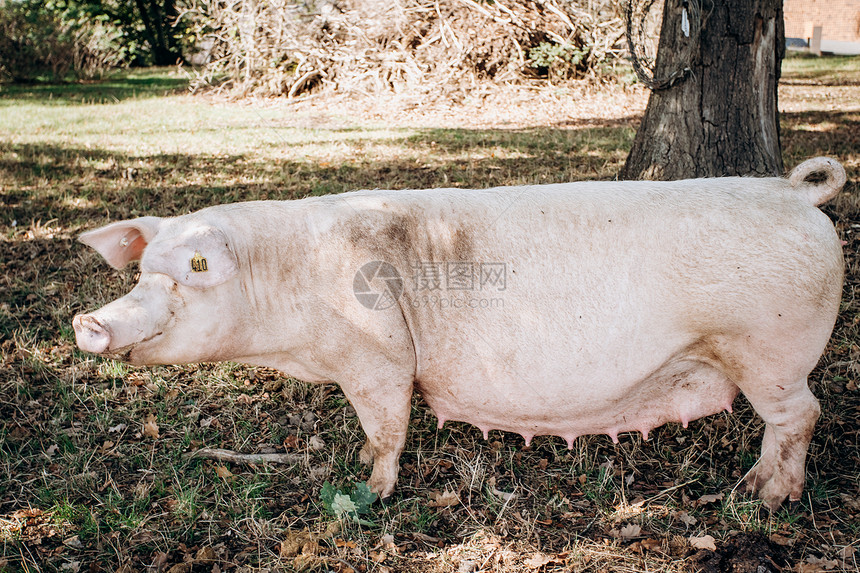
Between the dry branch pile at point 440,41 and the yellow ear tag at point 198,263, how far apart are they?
1049 centimetres

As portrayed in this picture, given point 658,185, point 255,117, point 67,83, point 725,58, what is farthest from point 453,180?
point 67,83

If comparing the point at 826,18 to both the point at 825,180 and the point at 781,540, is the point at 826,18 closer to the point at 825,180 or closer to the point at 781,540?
the point at 825,180

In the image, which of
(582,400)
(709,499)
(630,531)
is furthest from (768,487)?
(582,400)

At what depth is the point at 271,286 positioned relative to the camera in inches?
105

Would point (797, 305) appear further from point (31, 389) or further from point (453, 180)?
point (453, 180)

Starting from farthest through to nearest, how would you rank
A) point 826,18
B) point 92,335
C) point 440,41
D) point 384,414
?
point 826,18, point 440,41, point 384,414, point 92,335

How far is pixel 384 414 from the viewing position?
2729 mm

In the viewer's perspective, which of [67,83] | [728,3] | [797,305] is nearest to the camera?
[797,305]

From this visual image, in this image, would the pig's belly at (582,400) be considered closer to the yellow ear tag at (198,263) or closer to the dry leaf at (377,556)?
the dry leaf at (377,556)

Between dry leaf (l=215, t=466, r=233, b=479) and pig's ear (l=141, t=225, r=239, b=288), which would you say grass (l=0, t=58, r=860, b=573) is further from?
pig's ear (l=141, t=225, r=239, b=288)

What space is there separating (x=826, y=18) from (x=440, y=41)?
21.7m

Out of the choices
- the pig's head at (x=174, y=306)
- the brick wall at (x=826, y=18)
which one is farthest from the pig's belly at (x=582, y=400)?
the brick wall at (x=826, y=18)

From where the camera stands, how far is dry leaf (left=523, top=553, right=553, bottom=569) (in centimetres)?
251

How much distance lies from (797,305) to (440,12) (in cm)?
1134
